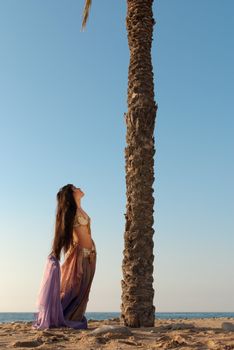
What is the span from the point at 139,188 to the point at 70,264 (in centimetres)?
201

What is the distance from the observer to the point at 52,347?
6.07 metres

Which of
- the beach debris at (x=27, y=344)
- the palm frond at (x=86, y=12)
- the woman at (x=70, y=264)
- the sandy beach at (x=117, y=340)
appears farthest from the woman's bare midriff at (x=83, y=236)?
the palm frond at (x=86, y=12)

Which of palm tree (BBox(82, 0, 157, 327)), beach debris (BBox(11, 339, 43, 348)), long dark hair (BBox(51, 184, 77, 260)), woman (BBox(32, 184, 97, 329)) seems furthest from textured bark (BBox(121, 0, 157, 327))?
beach debris (BBox(11, 339, 43, 348))

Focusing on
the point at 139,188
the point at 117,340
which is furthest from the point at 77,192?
the point at 117,340

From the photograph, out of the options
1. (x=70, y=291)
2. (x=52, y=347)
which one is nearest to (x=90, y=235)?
(x=70, y=291)

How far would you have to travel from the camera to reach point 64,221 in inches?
345

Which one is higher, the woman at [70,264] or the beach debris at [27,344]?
the woman at [70,264]

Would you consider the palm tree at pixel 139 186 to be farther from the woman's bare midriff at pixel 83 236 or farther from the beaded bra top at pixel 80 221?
the beaded bra top at pixel 80 221

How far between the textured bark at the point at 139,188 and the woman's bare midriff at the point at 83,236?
1.00 meters

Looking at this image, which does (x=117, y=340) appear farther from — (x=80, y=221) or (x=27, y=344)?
(x=80, y=221)

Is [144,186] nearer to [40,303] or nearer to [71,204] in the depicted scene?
[71,204]

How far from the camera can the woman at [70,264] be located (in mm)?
8539

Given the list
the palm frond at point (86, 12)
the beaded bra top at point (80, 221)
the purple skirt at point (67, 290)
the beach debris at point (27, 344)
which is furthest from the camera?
the palm frond at point (86, 12)

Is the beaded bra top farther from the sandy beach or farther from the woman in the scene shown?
the sandy beach
